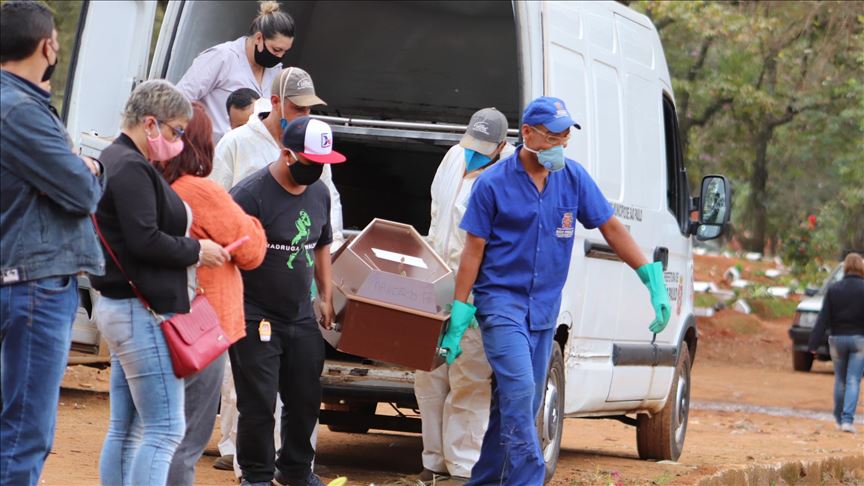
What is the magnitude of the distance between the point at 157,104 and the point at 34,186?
65 cm

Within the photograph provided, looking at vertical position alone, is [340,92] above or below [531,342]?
above

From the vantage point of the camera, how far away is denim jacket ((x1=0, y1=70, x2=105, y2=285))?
448 cm

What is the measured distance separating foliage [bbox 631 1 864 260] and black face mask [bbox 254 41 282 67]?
1147cm

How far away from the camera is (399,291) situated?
22.5 ft

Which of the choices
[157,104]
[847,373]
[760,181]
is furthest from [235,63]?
[760,181]

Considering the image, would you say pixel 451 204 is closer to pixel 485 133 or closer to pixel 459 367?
pixel 485 133

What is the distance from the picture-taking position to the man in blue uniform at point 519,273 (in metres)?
6.62

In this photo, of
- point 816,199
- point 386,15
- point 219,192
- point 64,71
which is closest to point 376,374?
point 219,192

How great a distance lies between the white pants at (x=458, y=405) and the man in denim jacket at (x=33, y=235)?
9.87ft

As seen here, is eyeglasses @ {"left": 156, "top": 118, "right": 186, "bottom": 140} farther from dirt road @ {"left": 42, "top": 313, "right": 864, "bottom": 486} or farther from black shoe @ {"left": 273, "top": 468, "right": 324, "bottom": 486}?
dirt road @ {"left": 42, "top": 313, "right": 864, "bottom": 486}

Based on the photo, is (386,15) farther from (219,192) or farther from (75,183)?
(75,183)

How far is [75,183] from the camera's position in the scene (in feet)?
14.8

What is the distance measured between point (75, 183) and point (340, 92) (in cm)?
630

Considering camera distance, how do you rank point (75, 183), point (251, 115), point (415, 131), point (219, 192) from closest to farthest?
point (75, 183) < point (219, 192) < point (251, 115) < point (415, 131)
